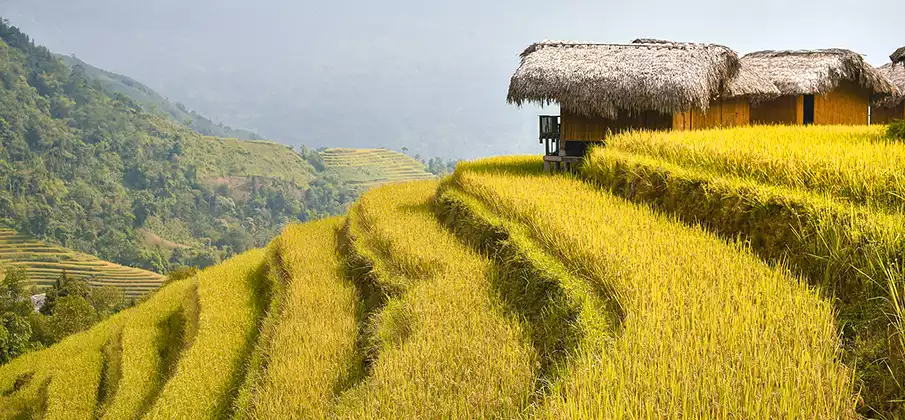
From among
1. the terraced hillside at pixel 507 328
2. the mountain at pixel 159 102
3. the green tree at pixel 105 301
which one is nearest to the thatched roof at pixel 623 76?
the terraced hillside at pixel 507 328

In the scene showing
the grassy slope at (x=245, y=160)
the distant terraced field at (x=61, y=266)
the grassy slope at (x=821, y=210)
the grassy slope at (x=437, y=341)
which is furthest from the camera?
the grassy slope at (x=245, y=160)

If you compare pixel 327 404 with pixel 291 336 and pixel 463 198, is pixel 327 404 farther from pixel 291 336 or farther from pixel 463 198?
pixel 463 198

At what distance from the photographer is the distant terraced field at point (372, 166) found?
395 ft

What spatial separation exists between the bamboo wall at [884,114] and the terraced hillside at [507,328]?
1371cm

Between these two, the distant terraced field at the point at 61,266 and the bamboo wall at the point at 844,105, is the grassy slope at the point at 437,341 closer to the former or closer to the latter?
the bamboo wall at the point at 844,105

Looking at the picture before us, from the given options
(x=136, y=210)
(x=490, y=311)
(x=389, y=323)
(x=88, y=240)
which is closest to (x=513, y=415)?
(x=490, y=311)

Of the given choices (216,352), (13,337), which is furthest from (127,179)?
(216,352)

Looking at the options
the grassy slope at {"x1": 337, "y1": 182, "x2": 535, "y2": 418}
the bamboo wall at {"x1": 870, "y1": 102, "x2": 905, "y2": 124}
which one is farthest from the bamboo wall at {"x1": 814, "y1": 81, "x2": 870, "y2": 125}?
the grassy slope at {"x1": 337, "y1": 182, "x2": 535, "y2": 418}

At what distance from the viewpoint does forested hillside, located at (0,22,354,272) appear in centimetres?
7294

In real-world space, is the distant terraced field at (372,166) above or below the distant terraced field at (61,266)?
above

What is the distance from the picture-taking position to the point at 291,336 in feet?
21.1

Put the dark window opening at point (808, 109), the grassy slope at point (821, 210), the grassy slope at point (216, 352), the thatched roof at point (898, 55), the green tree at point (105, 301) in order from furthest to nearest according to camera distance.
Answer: the green tree at point (105, 301) < the dark window opening at point (808, 109) < the thatched roof at point (898, 55) < the grassy slope at point (216, 352) < the grassy slope at point (821, 210)

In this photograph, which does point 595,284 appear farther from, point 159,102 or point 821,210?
point 159,102

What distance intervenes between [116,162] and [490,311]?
104 meters
